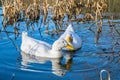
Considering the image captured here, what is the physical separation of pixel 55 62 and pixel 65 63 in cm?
24

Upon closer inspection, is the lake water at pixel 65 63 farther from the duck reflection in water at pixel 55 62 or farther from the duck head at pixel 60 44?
the duck head at pixel 60 44

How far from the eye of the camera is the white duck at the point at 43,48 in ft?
26.6

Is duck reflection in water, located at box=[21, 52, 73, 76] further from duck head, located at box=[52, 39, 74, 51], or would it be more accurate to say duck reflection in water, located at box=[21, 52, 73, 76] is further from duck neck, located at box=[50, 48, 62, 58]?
duck head, located at box=[52, 39, 74, 51]

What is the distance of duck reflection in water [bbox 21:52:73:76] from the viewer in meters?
7.24

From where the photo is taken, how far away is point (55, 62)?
7930 millimetres

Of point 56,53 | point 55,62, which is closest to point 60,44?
point 56,53

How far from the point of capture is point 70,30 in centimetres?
975

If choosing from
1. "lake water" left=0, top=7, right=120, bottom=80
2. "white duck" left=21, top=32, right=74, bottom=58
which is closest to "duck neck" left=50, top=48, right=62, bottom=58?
"white duck" left=21, top=32, right=74, bottom=58

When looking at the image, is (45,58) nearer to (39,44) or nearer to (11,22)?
(39,44)

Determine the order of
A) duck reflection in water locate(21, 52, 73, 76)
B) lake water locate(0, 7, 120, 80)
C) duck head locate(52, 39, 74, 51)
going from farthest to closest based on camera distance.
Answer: duck head locate(52, 39, 74, 51), duck reflection in water locate(21, 52, 73, 76), lake water locate(0, 7, 120, 80)

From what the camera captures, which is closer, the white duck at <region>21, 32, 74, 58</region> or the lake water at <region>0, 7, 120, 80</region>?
the lake water at <region>0, 7, 120, 80</region>

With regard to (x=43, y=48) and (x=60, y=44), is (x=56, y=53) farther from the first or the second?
(x=43, y=48)

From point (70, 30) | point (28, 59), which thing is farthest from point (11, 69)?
point (70, 30)

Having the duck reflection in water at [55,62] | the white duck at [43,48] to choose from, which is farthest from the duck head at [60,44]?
the duck reflection in water at [55,62]
